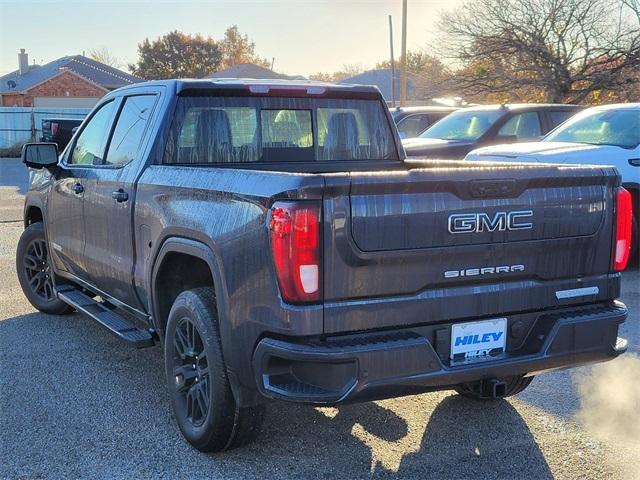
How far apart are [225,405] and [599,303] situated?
6.44ft

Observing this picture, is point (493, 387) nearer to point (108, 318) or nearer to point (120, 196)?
point (120, 196)

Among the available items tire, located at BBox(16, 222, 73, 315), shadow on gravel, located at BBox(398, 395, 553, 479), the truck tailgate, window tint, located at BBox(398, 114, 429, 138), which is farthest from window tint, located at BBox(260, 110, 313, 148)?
window tint, located at BBox(398, 114, 429, 138)

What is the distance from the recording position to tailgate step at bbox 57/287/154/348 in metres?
4.48

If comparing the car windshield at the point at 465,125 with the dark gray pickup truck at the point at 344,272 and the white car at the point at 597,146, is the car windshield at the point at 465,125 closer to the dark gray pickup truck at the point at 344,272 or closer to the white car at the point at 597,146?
the white car at the point at 597,146

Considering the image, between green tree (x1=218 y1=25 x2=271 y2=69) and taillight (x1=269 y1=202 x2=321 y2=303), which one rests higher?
green tree (x1=218 y1=25 x2=271 y2=69)

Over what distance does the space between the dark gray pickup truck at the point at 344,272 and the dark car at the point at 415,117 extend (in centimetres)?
981

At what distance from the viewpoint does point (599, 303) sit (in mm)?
3771

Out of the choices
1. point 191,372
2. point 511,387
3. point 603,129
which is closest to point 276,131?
point 191,372

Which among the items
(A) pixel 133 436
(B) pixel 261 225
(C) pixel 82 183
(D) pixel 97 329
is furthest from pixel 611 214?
(D) pixel 97 329

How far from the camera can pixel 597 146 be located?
8.38 m

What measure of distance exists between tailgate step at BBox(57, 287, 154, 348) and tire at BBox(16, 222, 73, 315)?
2.03 ft

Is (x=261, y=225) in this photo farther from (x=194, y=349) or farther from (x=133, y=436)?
(x=133, y=436)

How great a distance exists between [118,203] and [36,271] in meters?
2.55

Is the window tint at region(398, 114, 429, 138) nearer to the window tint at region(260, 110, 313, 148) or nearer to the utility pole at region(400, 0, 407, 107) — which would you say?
the window tint at region(260, 110, 313, 148)
